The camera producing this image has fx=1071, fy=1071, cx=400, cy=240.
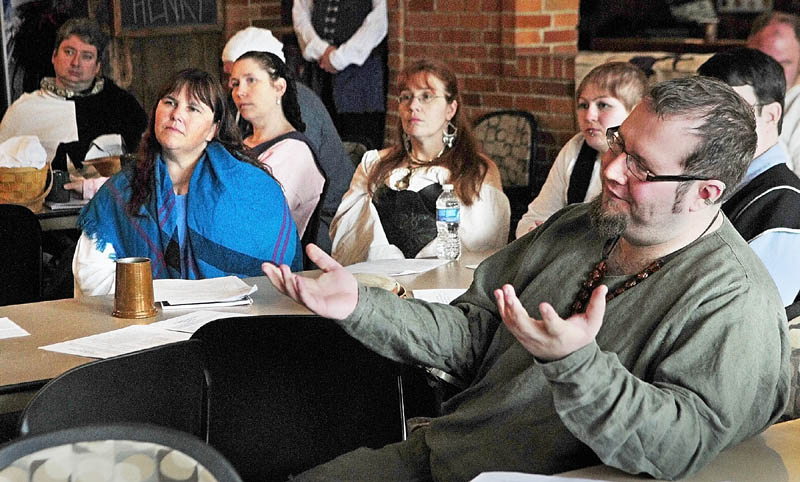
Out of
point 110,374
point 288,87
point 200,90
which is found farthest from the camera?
point 288,87

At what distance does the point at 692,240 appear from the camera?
1840 mm

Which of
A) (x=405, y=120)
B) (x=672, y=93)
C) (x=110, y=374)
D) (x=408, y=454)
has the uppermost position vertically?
(x=672, y=93)

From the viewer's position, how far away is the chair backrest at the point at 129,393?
185 centimetres

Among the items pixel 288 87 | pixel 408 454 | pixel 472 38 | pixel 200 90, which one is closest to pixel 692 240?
pixel 408 454

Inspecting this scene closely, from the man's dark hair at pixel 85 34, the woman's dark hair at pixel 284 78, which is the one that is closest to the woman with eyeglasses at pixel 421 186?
the woman's dark hair at pixel 284 78

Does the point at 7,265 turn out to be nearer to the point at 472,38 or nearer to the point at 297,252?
the point at 297,252

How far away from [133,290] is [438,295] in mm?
799

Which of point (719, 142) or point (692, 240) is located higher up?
point (719, 142)

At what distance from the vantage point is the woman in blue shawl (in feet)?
10.5

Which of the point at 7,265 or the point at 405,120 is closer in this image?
the point at 7,265

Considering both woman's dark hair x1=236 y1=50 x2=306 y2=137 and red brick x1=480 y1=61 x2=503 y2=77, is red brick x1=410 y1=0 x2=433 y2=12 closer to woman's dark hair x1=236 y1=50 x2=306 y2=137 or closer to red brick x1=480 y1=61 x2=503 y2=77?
red brick x1=480 y1=61 x2=503 y2=77

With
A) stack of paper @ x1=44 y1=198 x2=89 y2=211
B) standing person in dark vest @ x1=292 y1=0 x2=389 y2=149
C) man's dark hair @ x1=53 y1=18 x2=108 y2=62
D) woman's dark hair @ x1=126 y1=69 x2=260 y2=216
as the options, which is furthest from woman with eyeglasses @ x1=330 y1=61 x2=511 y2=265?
standing person in dark vest @ x1=292 y1=0 x2=389 y2=149

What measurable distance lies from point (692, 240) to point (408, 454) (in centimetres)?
70

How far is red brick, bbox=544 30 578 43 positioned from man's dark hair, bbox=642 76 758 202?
393 centimetres
